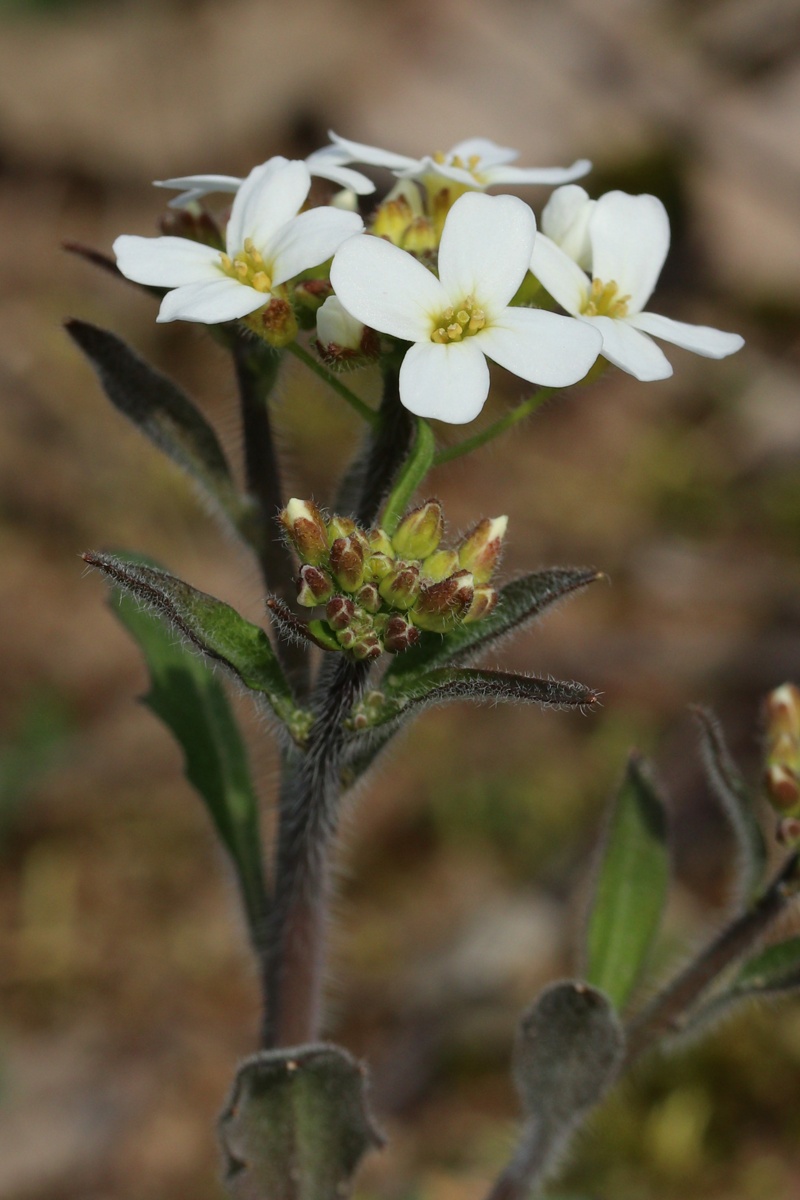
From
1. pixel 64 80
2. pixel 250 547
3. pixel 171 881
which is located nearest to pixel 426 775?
pixel 171 881

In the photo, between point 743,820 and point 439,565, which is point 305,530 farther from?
point 743,820

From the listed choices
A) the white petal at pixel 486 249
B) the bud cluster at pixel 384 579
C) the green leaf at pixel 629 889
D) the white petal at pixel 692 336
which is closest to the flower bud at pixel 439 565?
the bud cluster at pixel 384 579

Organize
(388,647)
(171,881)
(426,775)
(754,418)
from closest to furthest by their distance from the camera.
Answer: (388,647), (171,881), (426,775), (754,418)

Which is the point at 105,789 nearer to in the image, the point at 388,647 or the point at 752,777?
the point at 752,777

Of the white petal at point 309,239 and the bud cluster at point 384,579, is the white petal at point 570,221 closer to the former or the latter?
the white petal at point 309,239

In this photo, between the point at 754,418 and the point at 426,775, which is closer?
the point at 426,775

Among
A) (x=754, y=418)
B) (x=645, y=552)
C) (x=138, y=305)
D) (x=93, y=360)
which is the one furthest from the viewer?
(x=138, y=305)

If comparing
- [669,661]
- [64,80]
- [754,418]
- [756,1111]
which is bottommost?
[756,1111]
